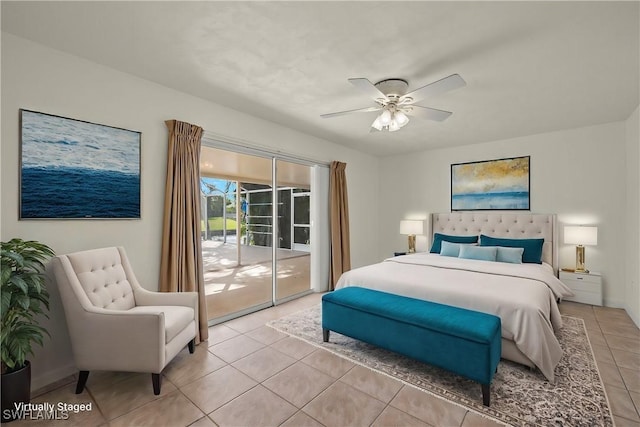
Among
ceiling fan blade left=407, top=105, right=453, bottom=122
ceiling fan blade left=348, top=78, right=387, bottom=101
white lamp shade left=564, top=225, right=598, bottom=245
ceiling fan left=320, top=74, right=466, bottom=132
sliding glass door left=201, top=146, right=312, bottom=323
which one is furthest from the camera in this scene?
sliding glass door left=201, top=146, right=312, bottom=323

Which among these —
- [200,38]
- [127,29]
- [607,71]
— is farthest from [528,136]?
[127,29]

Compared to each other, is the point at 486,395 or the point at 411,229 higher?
the point at 411,229

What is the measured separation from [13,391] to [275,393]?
1.69 meters

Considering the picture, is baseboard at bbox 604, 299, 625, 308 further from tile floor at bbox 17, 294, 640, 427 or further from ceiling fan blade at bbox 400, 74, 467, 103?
ceiling fan blade at bbox 400, 74, 467, 103

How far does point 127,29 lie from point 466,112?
11.8ft

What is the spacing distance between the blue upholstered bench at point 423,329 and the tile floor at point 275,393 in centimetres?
27

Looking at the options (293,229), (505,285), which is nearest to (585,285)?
(505,285)

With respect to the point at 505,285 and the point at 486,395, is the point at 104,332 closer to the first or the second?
the point at 486,395

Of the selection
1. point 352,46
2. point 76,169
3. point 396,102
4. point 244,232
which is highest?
point 352,46

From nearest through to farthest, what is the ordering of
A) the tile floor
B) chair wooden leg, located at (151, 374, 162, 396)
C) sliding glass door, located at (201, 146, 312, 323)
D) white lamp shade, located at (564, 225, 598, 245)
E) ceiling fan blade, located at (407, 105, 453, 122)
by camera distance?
1. the tile floor
2. chair wooden leg, located at (151, 374, 162, 396)
3. ceiling fan blade, located at (407, 105, 453, 122)
4. white lamp shade, located at (564, 225, 598, 245)
5. sliding glass door, located at (201, 146, 312, 323)

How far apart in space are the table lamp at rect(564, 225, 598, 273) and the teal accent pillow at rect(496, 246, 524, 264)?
0.71m

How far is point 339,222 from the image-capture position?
519 centimetres

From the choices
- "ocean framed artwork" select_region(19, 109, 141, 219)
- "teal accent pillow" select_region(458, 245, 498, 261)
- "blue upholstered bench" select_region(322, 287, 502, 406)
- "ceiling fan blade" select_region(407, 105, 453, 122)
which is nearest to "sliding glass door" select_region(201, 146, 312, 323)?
"ocean framed artwork" select_region(19, 109, 141, 219)

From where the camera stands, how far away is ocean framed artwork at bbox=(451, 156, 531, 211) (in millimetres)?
4719
